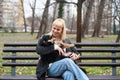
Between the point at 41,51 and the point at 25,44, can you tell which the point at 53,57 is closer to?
the point at 41,51

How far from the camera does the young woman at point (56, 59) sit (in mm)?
5473

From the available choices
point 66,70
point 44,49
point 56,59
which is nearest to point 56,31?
point 44,49

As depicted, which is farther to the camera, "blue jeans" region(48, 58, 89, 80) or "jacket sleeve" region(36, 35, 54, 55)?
→ "jacket sleeve" region(36, 35, 54, 55)

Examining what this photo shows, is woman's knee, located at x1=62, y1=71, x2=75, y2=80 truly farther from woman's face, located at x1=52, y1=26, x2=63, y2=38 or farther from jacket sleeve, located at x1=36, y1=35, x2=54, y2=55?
woman's face, located at x1=52, y1=26, x2=63, y2=38

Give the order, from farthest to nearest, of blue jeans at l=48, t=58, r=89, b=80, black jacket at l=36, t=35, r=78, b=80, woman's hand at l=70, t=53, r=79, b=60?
woman's hand at l=70, t=53, r=79, b=60, black jacket at l=36, t=35, r=78, b=80, blue jeans at l=48, t=58, r=89, b=80

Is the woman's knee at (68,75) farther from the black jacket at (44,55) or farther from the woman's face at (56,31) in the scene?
the woman's face at (56,31)

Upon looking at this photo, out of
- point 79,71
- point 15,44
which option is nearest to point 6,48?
point 15,44

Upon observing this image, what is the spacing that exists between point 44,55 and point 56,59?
0.69 feet

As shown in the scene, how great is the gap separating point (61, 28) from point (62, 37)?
18 cm

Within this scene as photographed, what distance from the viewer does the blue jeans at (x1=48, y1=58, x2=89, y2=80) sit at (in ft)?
17.7

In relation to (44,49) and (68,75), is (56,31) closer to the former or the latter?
(44,49)

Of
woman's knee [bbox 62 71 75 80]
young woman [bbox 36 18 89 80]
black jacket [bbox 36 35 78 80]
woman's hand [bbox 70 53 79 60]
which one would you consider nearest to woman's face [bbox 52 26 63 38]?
young woman [bbox 36 18 89 80]

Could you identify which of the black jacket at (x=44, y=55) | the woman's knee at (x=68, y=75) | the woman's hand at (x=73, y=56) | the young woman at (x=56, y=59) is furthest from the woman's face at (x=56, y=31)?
the woman's knee at (x=68, y=75)

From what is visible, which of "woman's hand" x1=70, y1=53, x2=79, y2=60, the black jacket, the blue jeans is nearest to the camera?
the blue jeans
